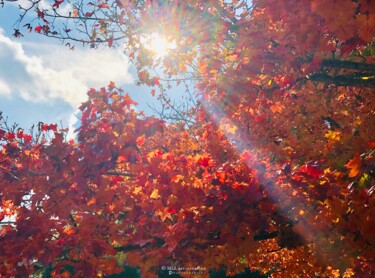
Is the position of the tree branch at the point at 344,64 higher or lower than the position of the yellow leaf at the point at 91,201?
higher

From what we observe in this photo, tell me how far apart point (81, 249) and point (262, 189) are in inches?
111

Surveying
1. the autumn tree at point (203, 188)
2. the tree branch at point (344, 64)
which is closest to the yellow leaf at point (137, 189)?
the autumn tree at point (203, 188)

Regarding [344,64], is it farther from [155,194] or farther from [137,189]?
[137,189]

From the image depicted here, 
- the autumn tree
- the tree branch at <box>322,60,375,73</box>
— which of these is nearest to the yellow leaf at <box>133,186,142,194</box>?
the autumn tree

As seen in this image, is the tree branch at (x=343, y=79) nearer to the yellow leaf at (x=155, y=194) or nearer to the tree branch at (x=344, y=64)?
the tree branch at (x=344, y=64)

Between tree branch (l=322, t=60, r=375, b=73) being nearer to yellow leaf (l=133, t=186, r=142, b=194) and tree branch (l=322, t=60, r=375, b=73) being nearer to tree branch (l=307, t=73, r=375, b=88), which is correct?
tree branch (l=307, t=73, r=375, b=88)

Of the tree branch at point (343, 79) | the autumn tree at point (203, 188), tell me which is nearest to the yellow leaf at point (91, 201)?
the autumn tree at point (203, 188)

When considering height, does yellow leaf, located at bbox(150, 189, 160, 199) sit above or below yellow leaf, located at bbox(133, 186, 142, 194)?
below

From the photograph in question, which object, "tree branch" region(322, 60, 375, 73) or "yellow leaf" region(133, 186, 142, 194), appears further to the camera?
"yellow leaf" region(133, 186, 142, 194)

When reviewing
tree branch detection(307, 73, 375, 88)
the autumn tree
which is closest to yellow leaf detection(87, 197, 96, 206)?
the autumn tree

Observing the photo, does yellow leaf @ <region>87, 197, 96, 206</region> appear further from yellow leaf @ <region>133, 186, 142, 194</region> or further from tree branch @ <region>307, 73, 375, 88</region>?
tree branch @ <region>307, 73, 375, 88</region>

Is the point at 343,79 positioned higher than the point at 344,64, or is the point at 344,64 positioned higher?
the point at 343,79

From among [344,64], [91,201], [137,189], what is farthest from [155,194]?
[344,64]

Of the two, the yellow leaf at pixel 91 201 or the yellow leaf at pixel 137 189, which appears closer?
the yellow leaf at pixel 91 201
